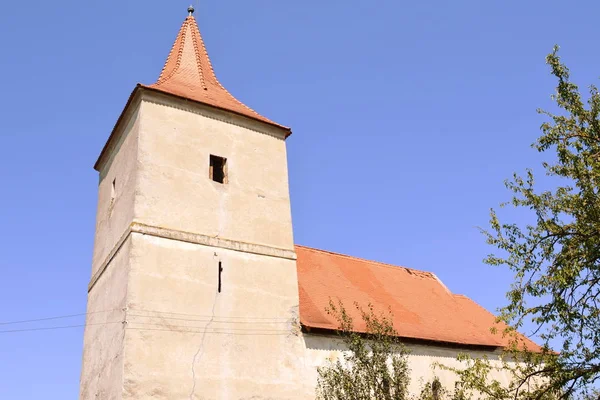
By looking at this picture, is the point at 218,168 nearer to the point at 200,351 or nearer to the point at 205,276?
the point at 205,276

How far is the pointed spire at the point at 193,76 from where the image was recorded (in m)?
16.3

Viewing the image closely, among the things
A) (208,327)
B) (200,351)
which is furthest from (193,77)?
(200,351)

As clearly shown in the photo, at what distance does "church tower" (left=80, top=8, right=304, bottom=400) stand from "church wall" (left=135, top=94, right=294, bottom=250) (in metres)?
0.03

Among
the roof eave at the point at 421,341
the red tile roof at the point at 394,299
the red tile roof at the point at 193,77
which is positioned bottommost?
the roof eave at the point at 421,341

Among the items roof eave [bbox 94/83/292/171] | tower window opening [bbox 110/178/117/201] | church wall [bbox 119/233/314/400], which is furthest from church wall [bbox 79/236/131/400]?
roof eave [bbox 94/83/292/171]

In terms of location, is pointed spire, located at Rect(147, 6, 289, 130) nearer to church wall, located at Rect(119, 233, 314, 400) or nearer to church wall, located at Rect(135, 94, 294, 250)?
church wall, located at Rect(135, 94, 294, 250)

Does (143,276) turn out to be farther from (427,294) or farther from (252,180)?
(427,294)

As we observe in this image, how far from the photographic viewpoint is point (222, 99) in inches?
674

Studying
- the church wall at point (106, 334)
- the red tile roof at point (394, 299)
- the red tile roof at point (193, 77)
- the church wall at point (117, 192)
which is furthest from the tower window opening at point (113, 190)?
the red tile roof at point (394, 299)

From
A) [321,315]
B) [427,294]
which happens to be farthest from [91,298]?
[427,294]

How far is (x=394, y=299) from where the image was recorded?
18422mm

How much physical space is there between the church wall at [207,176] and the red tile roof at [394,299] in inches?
76.6

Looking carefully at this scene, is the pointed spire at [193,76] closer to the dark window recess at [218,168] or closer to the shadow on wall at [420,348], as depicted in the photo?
the dark window recess at [218,168]

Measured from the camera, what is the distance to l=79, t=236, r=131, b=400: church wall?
1230cm
